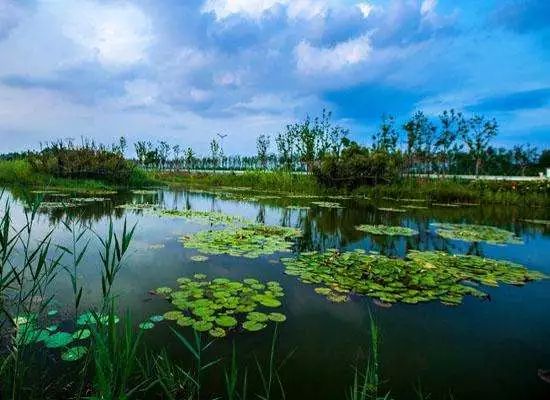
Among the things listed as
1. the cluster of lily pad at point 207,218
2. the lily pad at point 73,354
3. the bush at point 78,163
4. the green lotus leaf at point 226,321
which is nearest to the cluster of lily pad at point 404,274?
the green lotus leaf at point 226,321

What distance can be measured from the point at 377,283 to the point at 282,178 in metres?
19.6

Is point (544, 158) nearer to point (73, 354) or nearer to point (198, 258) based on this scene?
point (198, 258)

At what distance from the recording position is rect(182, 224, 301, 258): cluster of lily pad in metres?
6.57

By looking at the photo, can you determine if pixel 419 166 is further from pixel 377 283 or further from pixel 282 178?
pixel 377 283

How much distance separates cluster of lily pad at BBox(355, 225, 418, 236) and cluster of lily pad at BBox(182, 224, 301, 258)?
67.0 inches

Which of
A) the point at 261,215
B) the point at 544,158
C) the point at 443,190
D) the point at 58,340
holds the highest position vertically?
the point at 544,158

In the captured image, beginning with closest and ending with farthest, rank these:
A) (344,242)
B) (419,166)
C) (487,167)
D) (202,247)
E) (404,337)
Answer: (404,337)
(202,247)
(344,242)
(419,166)
(487,167)

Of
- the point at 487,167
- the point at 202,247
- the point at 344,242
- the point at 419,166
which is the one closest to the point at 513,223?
the point at 344,242

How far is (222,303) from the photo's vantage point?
13.3ft

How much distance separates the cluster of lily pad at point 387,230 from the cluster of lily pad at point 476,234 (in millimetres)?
704

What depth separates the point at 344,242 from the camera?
799 centimetres

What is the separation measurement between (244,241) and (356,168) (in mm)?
14304

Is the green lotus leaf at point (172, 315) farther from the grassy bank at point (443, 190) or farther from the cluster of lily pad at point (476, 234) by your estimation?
the grassy bank at point (443, 190)

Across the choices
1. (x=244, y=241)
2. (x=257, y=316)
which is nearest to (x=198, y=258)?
(x=244, y=241)
